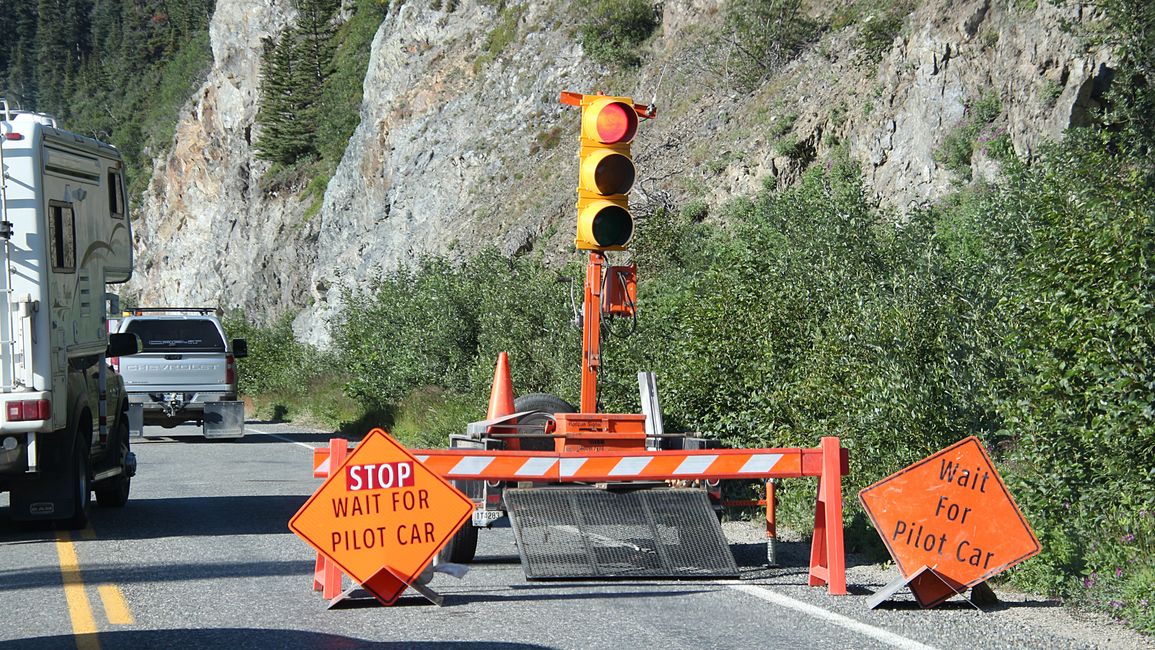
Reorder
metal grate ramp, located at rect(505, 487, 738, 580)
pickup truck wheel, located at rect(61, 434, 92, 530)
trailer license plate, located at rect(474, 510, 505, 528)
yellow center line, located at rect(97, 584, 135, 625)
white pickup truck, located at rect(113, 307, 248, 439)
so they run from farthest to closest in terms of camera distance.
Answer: white pickup truck, located at rect(113, 307, 248, 439), pickup truck wheel, located at rect(61, 434, 92, 530), trailer license plate, located at rect(474, 510, 505, 528), metal grate ramp, located at rect(505, 487, 738, 580), yellow center line, located at rect(97, 584, 135, 625)

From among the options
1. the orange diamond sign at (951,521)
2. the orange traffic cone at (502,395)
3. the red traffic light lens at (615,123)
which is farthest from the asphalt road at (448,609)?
the red traffic light lens at (615,123)

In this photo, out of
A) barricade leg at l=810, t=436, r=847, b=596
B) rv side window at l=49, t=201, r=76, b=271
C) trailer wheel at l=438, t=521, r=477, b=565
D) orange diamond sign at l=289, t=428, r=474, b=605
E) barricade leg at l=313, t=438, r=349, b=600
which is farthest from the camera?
rv side window at l=49, t=201, r=76, b=271

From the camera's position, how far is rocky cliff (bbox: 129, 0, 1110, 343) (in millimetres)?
24422

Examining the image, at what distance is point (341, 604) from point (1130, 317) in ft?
16.6

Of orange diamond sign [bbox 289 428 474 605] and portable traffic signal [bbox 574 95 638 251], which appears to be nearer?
orange diamond sign [bbox 289 428 474 605]

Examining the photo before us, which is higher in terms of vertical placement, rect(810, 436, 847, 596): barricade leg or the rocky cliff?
the rocky cliff

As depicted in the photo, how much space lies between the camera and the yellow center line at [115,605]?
772 cm

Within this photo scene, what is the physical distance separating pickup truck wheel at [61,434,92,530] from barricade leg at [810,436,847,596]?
6.49 metres

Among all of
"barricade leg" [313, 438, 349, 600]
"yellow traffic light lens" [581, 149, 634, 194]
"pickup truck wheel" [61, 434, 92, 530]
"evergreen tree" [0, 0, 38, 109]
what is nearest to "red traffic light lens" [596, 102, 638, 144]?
"yellow traffic light lens" [581, 149, 634, 194]

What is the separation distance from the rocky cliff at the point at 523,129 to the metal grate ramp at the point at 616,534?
46.1 feet

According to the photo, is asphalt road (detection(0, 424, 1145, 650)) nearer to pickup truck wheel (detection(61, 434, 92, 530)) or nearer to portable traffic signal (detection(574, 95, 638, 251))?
pickup truck wheel (detection(61, 434, 92, 530))

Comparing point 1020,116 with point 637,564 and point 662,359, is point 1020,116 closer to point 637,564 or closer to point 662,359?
point 662,359

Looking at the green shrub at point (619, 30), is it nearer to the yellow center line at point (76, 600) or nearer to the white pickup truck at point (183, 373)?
the white pickup truck at point (183, 373)

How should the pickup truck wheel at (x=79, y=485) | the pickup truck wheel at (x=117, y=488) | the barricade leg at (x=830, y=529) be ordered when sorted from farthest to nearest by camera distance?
the pickup truck wheel at (x=117, y=488) → the pickup truck wheel at (x=79, y=485) → the barricade leg at (x=830, y=529)
